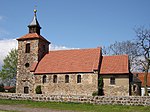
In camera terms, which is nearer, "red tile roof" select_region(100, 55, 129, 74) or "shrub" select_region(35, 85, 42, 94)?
"red tile roof" select_region(100, 55, 129, 74)

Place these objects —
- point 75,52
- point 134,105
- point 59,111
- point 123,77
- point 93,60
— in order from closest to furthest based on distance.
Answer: point 59,111, point 134,105, point 123,77, point 93,60, point 75,52

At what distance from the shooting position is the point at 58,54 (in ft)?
122

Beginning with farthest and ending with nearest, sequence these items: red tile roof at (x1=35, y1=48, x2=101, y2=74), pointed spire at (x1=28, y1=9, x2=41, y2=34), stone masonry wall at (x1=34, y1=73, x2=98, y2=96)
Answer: pointed spire at (x1=28, y1=9, x2=41, y2=34), red tile roof at (x1=35, y1=48, x2=101, y2=74), stone masonry wall at (x1=34, y1=73, x2=98, y2=96)

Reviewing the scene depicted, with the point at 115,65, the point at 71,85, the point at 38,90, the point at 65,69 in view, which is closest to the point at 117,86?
the point at 115,65

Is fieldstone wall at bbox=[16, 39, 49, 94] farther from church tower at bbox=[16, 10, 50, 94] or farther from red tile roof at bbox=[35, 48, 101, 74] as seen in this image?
red tile roof at bbox=[35, 48, 101, 74]

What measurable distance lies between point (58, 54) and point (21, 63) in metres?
6.40

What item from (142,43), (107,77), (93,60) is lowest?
(107,77)

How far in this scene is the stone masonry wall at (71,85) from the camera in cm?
3138

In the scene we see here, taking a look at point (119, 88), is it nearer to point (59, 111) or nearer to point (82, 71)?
point (82, 71)

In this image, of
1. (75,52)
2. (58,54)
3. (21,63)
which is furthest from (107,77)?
(21,63)

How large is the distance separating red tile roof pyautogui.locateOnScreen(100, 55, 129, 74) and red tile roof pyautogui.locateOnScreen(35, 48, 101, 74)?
1237mm

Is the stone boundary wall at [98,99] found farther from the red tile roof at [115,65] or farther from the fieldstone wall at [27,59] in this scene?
the red tile roof at [115,65]

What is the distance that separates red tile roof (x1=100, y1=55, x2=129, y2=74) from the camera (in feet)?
102

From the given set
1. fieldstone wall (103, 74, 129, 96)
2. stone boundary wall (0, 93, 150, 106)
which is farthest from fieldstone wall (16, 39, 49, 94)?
fieldstone wall (103, 74, 129, 96)
